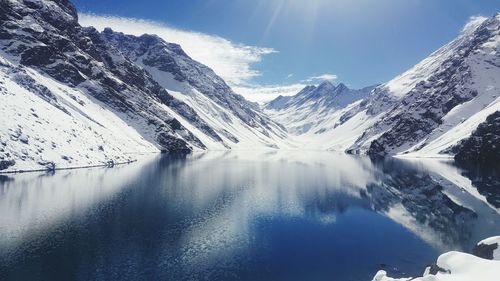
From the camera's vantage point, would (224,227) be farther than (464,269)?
Yes

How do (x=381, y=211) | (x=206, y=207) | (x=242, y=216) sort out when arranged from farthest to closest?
(x=381, y=211), (x=206, y=207), (x=242, y=216)

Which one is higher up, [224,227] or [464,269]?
[464,269]

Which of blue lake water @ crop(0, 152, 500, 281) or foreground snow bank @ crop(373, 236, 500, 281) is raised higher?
foreground snow bank @ crop(373, 236, 500, 281)

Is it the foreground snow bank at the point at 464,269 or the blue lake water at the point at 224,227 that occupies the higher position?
the foreground snow bank at the point at 464,269

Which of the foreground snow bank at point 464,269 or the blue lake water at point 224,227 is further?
the blue lake water at point 224,227

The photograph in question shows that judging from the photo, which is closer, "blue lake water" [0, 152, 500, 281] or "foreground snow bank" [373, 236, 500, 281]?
"foreground snow bank" [373, 236, 500, 281]

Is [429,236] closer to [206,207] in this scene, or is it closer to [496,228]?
[496,228]

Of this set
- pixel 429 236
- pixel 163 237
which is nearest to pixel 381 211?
pixel 429 236

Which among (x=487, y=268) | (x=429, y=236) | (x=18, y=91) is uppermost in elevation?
(x=18, y=91)
